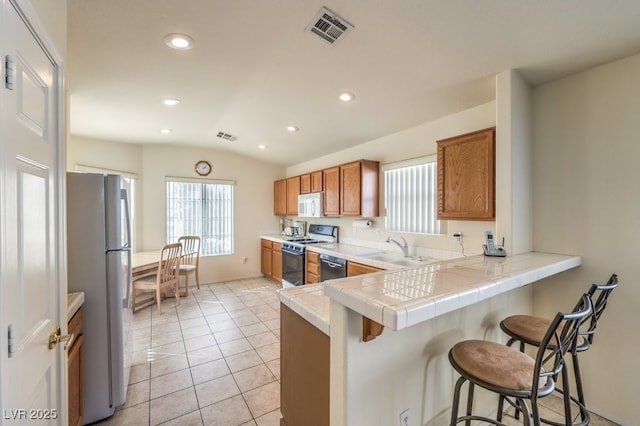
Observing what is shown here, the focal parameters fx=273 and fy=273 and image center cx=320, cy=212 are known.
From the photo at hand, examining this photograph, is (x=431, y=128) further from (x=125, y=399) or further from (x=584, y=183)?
(x=125, y=399)

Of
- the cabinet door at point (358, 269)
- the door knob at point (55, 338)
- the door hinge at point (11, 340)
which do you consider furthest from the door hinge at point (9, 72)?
the cabinet door at point (358, 269)

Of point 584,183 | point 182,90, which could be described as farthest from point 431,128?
point 182,90

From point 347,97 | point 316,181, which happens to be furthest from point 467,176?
point 316,181

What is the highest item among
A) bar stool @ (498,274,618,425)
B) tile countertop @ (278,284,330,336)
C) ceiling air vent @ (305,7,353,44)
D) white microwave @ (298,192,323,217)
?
ceiling air vent @ (305,7,353,44)

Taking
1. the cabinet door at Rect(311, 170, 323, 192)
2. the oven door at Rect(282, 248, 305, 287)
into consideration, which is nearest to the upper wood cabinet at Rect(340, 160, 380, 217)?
the cabinet door at Rect(311, 170, 323, 192)

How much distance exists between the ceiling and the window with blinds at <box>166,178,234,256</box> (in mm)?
1953

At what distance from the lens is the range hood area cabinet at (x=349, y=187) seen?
3637mm

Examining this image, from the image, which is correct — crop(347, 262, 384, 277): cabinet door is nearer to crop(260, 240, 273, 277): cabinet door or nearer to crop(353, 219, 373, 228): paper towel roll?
crop(353, 219, 373, 228): paper towel roll

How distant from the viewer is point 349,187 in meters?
3.83

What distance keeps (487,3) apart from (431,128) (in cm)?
159

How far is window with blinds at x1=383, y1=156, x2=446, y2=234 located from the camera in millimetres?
3078

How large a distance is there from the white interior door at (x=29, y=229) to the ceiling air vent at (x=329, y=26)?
1.42 meters

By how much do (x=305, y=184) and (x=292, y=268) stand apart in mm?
1475

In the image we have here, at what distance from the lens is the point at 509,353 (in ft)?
4.41
